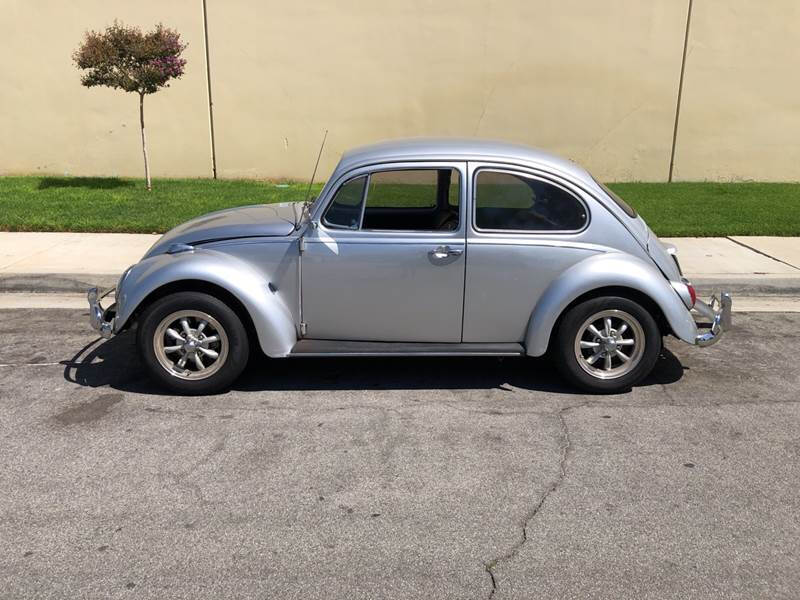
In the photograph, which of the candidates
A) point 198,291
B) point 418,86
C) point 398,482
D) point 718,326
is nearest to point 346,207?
point 198,291

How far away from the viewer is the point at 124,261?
26.9 ft

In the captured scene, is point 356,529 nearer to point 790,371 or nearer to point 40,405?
point 40,405

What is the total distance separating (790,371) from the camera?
5730mm

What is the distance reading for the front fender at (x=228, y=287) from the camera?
4.88m

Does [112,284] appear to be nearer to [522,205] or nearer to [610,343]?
[522,205]

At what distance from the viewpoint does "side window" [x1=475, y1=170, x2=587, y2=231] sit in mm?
5039

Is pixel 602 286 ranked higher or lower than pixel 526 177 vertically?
lower

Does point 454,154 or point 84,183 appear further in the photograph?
point 84,183

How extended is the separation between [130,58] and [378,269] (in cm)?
854

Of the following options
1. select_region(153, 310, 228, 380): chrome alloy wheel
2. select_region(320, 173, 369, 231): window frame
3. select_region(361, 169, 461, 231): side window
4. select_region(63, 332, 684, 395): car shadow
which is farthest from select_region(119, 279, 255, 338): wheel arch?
select_region(361, 169, 461, 231): side window

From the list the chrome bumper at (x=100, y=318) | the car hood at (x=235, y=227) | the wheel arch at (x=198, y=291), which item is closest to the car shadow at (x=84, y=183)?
the car hood at (x=235, y=227)

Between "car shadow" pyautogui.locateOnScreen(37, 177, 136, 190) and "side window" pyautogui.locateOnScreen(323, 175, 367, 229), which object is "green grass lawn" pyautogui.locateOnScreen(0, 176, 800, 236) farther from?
"side window" pyautogui.locateOnScreen(323, 175, 367, 229)

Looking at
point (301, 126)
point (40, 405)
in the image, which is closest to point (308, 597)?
point (40, 405)

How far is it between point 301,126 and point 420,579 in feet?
39.4
